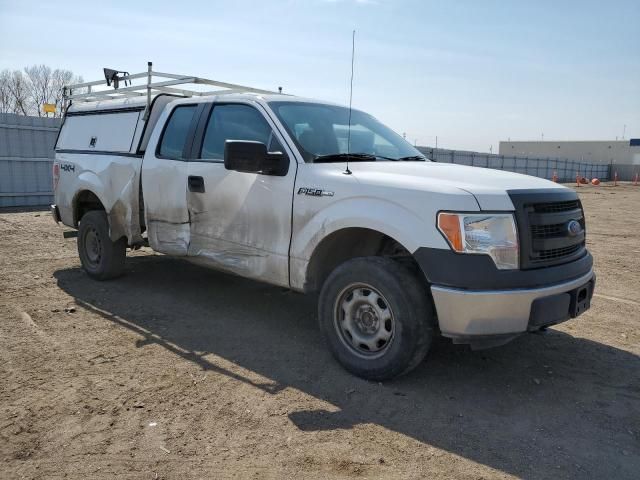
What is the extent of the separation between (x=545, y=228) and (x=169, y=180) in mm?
3453

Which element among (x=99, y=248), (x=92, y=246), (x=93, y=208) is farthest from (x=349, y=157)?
(x=93, y=208)

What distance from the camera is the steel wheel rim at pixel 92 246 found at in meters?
6.41

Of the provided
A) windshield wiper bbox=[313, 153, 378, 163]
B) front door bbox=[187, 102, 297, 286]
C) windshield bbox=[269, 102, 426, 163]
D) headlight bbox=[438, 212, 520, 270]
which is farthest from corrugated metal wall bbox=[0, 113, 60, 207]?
headlight bbox=[438, 212, 520, 270]

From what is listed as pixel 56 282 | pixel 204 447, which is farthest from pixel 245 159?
pixel 56 282

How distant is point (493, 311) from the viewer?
3.32 m

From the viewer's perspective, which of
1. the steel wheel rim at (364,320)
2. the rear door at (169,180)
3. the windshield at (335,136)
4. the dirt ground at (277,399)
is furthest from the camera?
the rear door at (169,180)

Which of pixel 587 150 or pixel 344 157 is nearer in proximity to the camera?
pixel 344 157

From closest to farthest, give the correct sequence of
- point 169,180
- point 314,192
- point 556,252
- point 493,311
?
1. point 493,311
2. point 556,252
3. point 314,192
4. point 169,180

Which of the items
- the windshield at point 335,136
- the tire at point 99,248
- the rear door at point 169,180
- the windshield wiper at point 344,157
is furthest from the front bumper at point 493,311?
the tire at point 99,248

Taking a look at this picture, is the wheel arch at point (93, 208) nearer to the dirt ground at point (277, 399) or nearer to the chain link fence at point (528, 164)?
the dirt ground at point (277, 399)

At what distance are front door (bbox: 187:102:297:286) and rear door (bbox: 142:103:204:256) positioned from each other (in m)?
0.13

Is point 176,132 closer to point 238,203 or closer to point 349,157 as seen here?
point 238,203

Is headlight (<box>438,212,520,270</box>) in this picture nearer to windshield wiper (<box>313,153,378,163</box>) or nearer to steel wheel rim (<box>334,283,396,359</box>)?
steel wheel rim (<box>334,283,396,359</box>)

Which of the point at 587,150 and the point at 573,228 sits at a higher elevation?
Result: the point at 587,150
